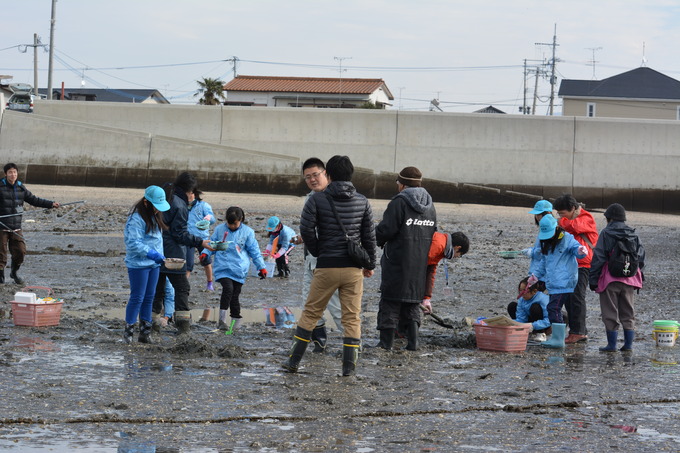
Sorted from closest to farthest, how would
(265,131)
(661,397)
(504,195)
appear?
(661,397) → (504,195) → (265,131)

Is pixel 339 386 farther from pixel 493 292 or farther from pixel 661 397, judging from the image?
pixel 493 292

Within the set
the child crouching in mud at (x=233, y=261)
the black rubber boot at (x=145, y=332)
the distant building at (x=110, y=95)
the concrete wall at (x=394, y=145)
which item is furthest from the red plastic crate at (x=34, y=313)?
the distant building at (x=110, y=95)

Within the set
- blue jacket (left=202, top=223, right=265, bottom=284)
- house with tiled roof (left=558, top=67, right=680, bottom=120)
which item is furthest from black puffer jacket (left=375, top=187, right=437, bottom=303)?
house with tiled roof (left=558, top=67, right=680, bottom=120)

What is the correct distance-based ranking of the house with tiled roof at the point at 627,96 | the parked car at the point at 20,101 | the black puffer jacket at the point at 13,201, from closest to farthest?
the black puffer jacket at the point at 13,201 → the parked car at the point at 20,101 → the house with tiled roof at the point at 627,96

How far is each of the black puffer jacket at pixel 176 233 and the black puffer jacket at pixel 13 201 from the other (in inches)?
160

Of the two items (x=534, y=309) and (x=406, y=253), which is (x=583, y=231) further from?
(x=406, y=253)

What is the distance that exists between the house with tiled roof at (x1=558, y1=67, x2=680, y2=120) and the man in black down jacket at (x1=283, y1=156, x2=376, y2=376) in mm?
60015

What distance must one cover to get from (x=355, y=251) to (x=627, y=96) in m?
62.2

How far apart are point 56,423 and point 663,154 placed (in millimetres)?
31485

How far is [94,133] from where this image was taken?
33156 mm

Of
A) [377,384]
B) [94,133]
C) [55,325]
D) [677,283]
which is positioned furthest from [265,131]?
[377,384]

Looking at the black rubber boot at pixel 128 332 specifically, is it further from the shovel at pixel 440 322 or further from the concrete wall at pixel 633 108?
the concrete wall at pixel 633 108

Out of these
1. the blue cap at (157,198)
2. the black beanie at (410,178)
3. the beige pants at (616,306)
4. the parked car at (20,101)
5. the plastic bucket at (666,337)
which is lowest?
the plastic bucket at (666,337)

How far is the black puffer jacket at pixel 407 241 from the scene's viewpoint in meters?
8.83
